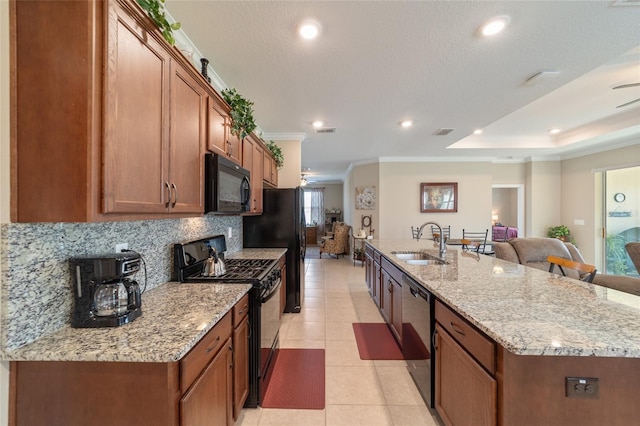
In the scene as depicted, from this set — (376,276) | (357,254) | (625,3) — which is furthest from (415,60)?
(357,254)

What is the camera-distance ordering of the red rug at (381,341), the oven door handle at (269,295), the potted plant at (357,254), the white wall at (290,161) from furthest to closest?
the potted plant at (357,254), the white wall at (290,161), the red rug at (381,341), the oven door handle at (269,295)

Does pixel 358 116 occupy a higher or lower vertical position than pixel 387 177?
higher

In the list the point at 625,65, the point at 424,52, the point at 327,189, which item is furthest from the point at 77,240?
the point at 327,189

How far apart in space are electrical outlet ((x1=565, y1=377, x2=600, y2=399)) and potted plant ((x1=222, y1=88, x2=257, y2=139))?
247 cm

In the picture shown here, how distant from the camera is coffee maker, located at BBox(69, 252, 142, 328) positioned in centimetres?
110

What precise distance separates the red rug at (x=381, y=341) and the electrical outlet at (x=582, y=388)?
0.92m

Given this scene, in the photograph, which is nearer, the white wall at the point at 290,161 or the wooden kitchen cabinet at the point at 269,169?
the wooden kitchen cabinet at the point at 269,169

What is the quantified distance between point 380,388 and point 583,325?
146cm

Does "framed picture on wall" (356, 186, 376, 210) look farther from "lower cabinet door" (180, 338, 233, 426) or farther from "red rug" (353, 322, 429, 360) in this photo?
"lower cabinet door" (180, 338, 233, 426)

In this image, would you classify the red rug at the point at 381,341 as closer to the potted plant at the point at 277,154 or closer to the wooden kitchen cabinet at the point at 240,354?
the wooden kitchen cabinet at the point at 240,354

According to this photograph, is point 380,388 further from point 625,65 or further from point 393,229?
point 393,229

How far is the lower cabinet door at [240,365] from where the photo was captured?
60.3 inches

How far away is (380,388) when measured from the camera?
2.04m

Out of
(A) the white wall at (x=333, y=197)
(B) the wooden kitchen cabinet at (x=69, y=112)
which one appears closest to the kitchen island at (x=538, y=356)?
(B) the wooden kitchen cabinet at (x=69, y=112)
